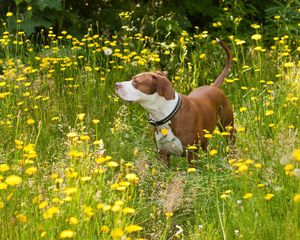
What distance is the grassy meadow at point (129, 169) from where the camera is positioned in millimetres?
2730

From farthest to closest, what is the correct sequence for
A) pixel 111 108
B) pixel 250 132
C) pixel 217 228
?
pixel 111 108 → pixel 250 132 → pixel 217 228

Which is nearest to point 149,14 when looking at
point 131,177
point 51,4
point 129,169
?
point 51,4

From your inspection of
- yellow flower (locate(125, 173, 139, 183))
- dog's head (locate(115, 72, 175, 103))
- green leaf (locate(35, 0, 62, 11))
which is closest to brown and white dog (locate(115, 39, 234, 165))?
dog's head (locate(115, 72, 175, 103))

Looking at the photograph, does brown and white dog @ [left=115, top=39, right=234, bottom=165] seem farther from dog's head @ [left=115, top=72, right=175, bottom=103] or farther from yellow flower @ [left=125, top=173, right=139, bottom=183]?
yellow flower @ [left=125, top=173, right=139, bottom=183]

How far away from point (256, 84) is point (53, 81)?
59.7 inches

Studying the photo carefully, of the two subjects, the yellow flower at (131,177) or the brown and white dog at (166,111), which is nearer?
the yellow flower at (131,177)

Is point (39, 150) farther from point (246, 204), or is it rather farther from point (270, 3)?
point (270, 3)

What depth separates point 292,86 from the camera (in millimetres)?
4375

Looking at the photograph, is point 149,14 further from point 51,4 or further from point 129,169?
point 129,169

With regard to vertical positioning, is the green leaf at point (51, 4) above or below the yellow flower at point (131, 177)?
below

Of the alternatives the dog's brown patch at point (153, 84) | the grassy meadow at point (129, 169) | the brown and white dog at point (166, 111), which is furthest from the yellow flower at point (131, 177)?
the dog's brown patch at point (153, 84)

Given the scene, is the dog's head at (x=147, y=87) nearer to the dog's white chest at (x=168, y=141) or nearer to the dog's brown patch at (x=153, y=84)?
the dog's brown patch at (x=153, y=84)

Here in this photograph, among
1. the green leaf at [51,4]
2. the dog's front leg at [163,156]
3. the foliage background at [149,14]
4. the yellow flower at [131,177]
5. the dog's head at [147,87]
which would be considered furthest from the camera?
the foliage background at [149,14]

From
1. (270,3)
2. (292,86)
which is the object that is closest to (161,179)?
(292,86)
